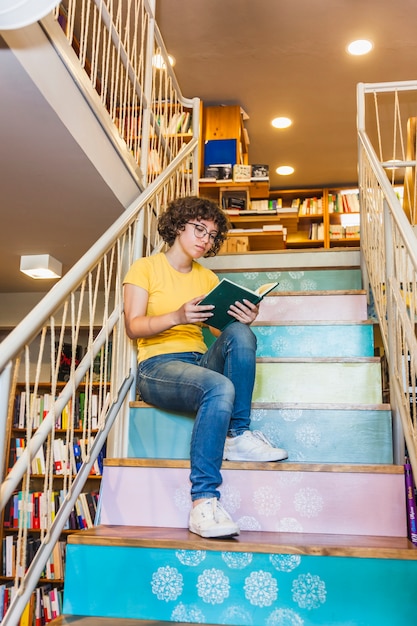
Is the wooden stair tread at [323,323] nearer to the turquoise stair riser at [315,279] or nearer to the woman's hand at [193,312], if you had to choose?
the turquoise stair riser at [315,279]

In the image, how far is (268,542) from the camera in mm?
1318

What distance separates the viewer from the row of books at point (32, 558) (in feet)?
11.8

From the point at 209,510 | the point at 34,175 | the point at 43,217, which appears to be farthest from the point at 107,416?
the point at 43,217

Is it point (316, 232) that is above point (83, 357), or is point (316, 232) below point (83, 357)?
above

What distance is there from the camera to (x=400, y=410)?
1659 mm

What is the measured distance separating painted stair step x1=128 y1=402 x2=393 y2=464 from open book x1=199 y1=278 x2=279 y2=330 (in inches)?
12.2

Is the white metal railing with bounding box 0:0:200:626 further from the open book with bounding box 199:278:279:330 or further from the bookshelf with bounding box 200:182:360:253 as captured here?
the bookshelf with bounding box 200:182:360:253

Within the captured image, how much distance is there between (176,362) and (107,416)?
0.85 feet

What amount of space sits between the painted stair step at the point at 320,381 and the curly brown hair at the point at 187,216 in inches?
20.7

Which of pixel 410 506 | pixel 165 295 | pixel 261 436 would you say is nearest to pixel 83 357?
pixel 165 295

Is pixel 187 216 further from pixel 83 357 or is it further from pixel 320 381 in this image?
pixel 320 381

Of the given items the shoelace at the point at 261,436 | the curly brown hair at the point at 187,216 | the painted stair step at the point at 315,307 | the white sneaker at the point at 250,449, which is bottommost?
the white sneaker at the point at 250,449

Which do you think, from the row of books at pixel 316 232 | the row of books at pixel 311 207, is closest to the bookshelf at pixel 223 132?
the row of books at pixel 311 207

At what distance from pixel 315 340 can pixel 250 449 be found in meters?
0.81
